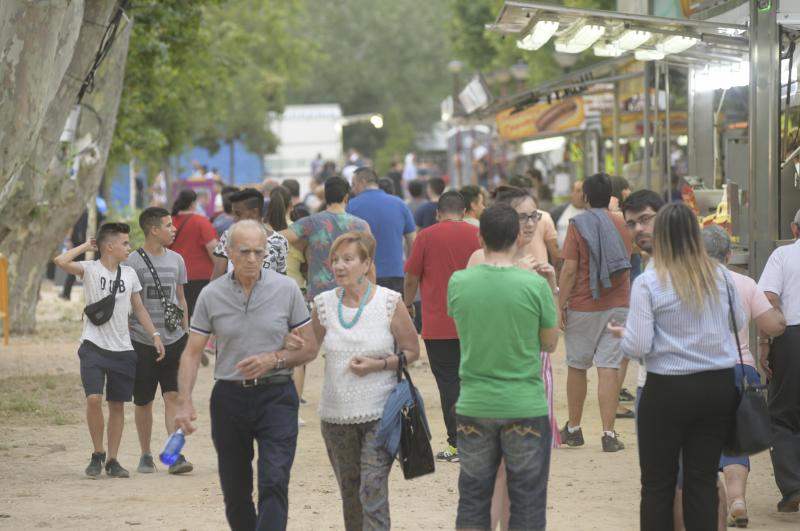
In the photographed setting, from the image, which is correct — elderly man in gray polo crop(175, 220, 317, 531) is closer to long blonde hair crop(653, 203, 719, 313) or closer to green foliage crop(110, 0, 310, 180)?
long blonde hair crop(653, 203, 719, 313)

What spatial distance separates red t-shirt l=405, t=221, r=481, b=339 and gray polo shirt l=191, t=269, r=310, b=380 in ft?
9.02

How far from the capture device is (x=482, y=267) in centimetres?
604

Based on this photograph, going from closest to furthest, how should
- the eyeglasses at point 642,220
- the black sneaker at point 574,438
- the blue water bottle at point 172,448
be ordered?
the blue water bottle at point 172,448 < the eyeglasses at point 642,220 < the black sneaker at point 574,438

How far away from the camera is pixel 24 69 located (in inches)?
418

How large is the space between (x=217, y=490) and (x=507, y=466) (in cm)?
345

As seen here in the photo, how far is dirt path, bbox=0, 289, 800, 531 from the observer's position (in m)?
8.05

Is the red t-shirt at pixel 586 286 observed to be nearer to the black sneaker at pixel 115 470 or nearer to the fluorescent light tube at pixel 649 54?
the black sneaker at pixel 115 470

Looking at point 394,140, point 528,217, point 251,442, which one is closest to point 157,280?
point 528,217

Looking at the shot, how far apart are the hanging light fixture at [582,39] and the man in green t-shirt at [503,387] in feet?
21.5

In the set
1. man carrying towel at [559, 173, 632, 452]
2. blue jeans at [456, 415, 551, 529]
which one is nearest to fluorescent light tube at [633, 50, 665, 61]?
man carrying towel at [559, 173, 632, 452]

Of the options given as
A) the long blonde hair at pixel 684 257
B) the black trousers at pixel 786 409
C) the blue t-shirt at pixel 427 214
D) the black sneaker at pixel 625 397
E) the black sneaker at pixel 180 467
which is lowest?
the black sneaker at pixel 180 467

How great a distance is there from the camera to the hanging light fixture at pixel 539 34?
1204 centimetres

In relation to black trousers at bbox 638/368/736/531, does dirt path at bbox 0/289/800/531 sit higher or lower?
lower

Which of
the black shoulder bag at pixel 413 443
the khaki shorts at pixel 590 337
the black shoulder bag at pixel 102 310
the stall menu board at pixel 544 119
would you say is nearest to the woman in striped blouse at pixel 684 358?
the black shoulder bag at pixel 413 443
